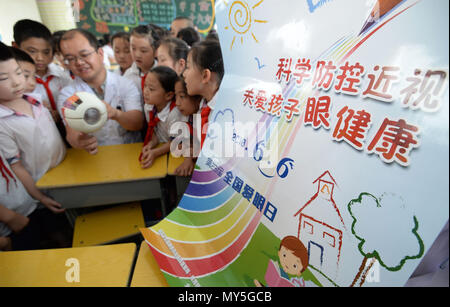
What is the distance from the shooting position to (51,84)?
1891mm

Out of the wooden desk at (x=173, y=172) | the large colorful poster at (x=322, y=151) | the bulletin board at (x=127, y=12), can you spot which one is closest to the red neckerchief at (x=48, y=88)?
the wooden desk at (x=173, y=172)

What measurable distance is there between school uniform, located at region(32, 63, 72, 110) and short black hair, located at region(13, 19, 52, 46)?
0.25m

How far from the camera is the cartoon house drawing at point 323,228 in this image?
18.5 inches

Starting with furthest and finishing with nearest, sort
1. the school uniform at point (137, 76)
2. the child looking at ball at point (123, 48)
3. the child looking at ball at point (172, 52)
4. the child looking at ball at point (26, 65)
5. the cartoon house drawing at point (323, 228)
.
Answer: the child looking at ball at point (123, 48) < the school uniform at point (137, 76) < the child looking at ball at point (172, 52) < the child looking at ball at point (26, 65) < the cartoon house drawing at point (323, 228)

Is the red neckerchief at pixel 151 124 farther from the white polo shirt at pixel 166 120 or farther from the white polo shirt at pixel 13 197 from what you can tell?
the white polo shirt at pixel 13 197

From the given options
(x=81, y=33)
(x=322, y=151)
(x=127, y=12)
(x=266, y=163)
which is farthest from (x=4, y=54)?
(x=127, y=12)

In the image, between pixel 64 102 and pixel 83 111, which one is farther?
pixel 64 102

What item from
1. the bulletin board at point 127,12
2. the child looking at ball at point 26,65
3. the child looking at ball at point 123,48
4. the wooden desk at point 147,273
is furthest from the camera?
the bulletin board at point 127,12

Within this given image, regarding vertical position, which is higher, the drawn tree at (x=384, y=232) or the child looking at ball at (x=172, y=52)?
the child looking at ball at (x=172, y=52)

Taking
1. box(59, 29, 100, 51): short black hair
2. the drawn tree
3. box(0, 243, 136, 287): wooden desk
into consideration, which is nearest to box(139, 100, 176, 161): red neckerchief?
Result: box(59, 29, 100, 51): short black hair

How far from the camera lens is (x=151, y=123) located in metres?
1.60

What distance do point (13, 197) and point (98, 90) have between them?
920 millimetres

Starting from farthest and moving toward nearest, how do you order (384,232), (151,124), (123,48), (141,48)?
(123,48) < (141,48) < (151,124) < (384,232)

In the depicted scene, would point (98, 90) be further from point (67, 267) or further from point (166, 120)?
point (67, 267)
